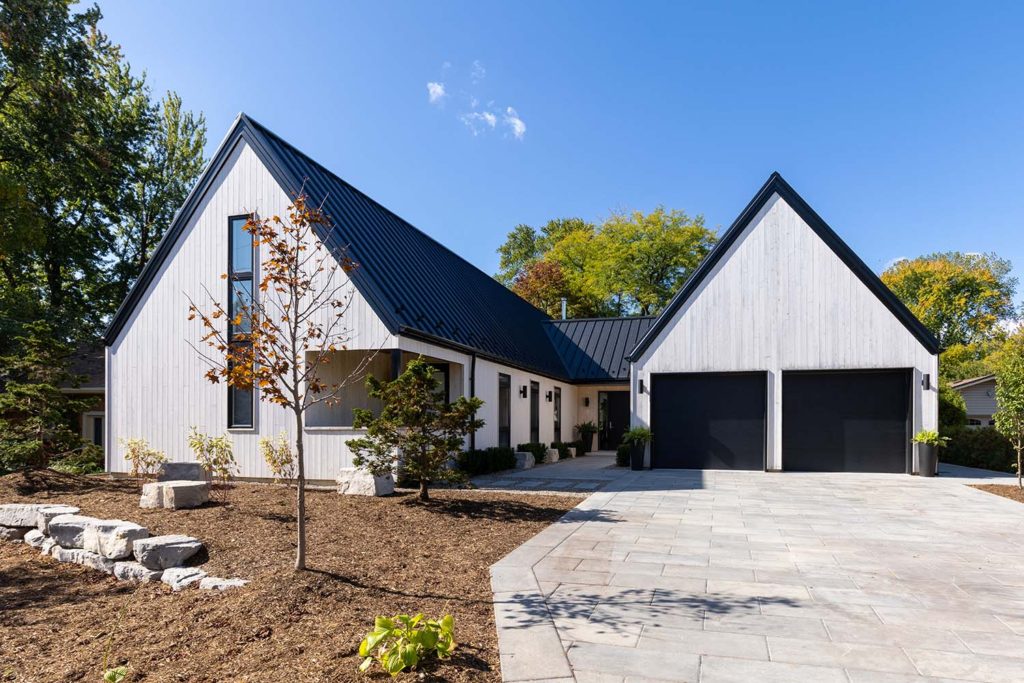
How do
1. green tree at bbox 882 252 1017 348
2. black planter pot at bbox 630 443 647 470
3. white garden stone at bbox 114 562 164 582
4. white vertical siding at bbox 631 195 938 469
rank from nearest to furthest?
white garden stone at bbox 114 562 164 582 → white vertical siding at bbox 631 195 938 469 → black planter pot at bbox 630 443 647 470 → green tree at bbox 882 252 1017 348

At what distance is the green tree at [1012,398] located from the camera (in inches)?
463

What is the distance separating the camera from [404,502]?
891 cm

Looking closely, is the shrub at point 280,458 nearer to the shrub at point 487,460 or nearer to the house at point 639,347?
the house at point 639,347

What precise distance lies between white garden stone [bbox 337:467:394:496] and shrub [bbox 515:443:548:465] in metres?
6.98

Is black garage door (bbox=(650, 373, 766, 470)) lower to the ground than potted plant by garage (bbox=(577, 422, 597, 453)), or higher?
higher

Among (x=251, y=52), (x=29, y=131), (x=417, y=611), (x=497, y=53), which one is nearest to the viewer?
(x=417, y=611)

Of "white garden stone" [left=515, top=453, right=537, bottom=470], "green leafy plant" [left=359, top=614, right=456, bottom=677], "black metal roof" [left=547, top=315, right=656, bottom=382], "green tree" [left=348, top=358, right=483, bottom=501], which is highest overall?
"black metal roof" [left=547, top=315, right=656, bottom=382]

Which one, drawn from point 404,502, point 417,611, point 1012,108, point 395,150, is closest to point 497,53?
point 395,150

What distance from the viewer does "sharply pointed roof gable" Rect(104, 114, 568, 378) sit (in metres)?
11.6

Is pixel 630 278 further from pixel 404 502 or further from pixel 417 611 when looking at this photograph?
pixel 417 611

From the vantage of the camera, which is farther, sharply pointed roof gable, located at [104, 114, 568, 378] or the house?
the house

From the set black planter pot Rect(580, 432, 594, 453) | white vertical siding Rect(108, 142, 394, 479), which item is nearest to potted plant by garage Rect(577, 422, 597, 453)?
black planter pot Rect(580, 432, 594, 453)

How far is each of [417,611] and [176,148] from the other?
2879cm

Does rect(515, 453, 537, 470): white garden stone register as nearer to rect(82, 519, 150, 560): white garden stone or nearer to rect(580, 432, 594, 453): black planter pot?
rect(580, 432, 594, 453): black planter pot
